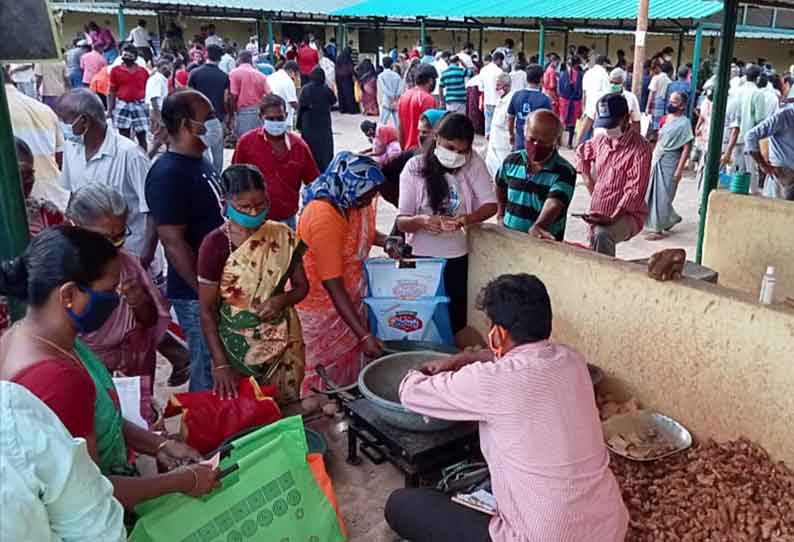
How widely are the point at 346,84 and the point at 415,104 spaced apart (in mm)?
12231

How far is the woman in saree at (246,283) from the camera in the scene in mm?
2799

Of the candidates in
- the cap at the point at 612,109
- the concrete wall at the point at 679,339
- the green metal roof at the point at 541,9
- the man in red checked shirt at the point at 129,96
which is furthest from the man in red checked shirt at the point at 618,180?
the man in red checked shirt at the point at 129,96

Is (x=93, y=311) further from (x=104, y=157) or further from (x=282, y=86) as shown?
(x=282, y=86)

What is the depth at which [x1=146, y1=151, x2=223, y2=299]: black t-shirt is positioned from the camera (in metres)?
3.21

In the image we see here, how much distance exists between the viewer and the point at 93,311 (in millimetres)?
1863

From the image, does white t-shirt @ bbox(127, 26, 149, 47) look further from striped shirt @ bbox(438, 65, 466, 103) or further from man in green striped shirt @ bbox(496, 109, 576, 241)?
man in green striped shirt @ bbox(496, 109, 576, 241)

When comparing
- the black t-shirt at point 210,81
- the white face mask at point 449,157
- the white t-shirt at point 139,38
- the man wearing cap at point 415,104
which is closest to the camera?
the white face mask at point 449,157

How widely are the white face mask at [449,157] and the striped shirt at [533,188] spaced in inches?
25.2

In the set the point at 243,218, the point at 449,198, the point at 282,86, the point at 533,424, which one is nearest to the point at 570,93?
the point at 282,86

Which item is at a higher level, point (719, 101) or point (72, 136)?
point (719, 101)

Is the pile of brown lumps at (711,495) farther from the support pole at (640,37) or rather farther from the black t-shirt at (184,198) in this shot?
the support pole at (640,37)

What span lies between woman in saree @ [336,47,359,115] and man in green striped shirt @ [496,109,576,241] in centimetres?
1511

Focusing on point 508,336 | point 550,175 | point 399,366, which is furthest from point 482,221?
point 508,336

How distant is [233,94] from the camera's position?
973 centimetres
